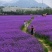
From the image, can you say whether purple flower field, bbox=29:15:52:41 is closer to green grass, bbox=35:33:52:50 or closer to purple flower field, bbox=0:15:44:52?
green grass, bbox=35:33:52:50

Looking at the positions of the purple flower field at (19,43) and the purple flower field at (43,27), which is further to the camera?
the purple flower field at (43,27)

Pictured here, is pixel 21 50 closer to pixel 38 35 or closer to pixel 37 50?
pixel 37 50

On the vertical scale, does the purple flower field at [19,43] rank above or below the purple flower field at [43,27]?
above

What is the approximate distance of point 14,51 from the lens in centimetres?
955

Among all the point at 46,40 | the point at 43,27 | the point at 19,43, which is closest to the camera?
the point at 19,43

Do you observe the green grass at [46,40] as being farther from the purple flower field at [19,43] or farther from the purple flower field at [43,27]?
the purple flower field at [19,43]

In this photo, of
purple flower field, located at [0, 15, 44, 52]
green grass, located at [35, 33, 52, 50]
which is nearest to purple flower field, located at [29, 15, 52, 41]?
green grass, located at [35, 33, 52, 50]

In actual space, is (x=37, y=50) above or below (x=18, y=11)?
above

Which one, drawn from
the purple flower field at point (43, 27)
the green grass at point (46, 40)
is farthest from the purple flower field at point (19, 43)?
the purple flower field at point (43, 27)

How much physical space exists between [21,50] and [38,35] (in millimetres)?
9605

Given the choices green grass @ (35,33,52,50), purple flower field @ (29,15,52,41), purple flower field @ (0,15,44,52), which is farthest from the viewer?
purple flower field @ (29,15,52,41)

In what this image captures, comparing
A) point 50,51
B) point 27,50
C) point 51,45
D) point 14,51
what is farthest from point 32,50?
point 51,45

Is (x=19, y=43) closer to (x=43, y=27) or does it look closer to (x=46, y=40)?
(x=46, y=40)

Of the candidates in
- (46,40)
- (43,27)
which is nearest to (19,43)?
(46,40)
